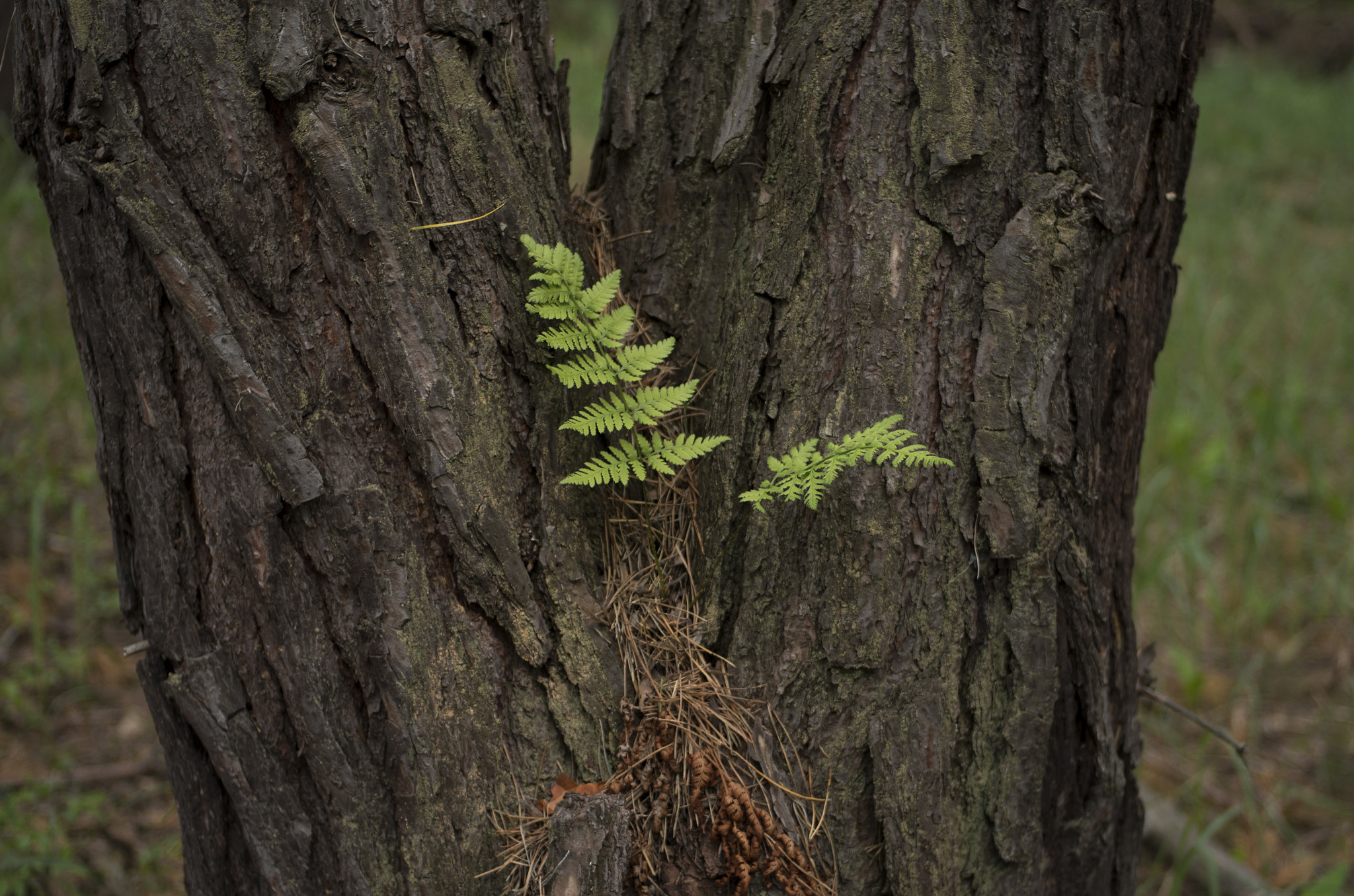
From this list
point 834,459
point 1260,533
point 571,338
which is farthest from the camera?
point 1260,533

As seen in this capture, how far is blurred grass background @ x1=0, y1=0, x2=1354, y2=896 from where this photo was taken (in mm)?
2619

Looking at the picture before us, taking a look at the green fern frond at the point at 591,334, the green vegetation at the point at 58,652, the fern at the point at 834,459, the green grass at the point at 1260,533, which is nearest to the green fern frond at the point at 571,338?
the green fern frond at the point at 591,334

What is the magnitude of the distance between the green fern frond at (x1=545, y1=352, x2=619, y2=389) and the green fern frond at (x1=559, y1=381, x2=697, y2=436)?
0.14ft

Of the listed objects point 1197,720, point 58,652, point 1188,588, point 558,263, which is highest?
point 558,263

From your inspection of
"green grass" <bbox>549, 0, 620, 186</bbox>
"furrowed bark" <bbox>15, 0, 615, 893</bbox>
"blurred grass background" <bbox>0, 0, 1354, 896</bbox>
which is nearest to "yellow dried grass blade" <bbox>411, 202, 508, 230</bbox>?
"furrowed bark" <bbox>15, 0, 615, 893</bbox>

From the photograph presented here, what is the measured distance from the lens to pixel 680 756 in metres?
1.53

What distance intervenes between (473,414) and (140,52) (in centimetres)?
76

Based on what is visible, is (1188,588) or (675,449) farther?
(1188,588)

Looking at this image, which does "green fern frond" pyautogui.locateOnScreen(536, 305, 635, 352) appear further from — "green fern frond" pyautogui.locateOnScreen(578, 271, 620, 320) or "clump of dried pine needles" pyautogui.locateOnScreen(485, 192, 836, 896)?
"clump of dried pine needles" pyautogui.locateOnScreen(485, 192, 836, 896)

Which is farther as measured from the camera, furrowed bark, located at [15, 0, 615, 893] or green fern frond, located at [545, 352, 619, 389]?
green fern frond, located at [545, 352, 619, 389]

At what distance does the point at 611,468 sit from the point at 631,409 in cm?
12

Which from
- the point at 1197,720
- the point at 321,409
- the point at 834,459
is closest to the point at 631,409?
the point at 834,459

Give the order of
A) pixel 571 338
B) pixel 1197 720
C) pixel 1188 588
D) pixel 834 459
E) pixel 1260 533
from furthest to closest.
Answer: pixel 1188 588
pixel 1260 533
pixel 1197 720
pixel 571 338
pixel 834 459

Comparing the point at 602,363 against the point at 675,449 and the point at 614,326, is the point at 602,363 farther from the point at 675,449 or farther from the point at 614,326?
the point at 675,449
